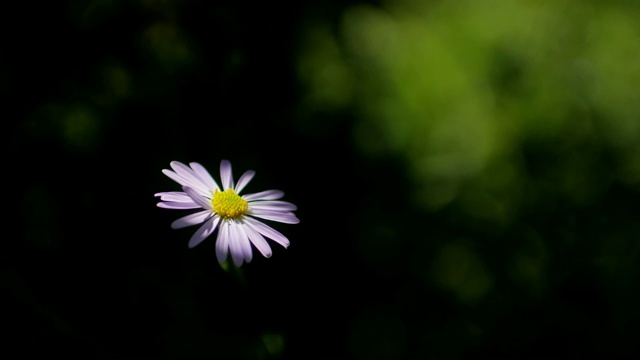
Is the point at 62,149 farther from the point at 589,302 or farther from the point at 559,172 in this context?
the point at 589,302

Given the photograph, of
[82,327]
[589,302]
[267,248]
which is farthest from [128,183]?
[589,302]

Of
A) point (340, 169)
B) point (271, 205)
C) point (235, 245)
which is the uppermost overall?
point (340, 169)

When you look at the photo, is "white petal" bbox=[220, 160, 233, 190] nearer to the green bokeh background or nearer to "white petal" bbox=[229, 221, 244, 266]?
"white petal" bbox=[229, 221, 244, 266]

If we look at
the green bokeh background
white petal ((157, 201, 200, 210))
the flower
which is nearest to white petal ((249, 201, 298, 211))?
the flower

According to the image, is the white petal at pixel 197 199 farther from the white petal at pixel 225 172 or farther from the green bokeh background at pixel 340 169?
the green bokeh background at pixel 340 169

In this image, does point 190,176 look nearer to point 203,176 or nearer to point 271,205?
point 203,176

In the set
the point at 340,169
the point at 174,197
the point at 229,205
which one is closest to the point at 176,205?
the point at 174,197

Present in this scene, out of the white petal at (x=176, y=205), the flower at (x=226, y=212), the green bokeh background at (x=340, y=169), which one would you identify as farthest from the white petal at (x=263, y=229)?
the green bokeh background at (x=340, y=169)
